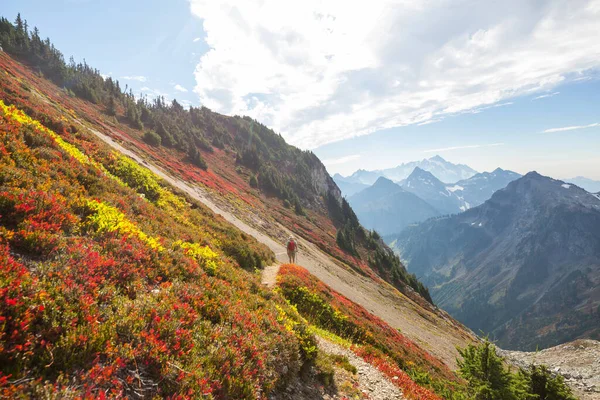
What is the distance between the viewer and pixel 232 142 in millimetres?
148125

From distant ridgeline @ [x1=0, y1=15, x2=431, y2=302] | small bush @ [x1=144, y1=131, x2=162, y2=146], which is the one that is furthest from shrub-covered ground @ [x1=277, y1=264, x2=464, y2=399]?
small bush @ [x1=144, y1=131, x2=162, y2=146]

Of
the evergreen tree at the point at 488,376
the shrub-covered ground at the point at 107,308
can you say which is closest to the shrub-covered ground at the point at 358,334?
the evergreen tree at the point at 488,376

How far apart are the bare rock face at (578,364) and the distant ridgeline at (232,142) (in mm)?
31260

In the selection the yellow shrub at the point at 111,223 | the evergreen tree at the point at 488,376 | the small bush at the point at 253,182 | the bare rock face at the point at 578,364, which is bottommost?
the bare rock face at the point at 578,364

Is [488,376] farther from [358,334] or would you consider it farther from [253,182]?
[253,182]

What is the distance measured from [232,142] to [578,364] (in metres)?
142

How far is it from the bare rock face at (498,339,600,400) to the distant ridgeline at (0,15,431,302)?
31.3 metres

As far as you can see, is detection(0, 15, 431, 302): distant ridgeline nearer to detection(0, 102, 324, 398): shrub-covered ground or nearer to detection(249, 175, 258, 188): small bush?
detection(249, 175, 258, 188): small bush

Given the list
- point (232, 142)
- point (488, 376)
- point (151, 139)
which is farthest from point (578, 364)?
point (232, 142)

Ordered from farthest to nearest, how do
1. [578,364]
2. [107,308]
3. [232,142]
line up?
[232,142], [578,364], [107,308]

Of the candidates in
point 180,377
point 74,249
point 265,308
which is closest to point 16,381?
point 180,377

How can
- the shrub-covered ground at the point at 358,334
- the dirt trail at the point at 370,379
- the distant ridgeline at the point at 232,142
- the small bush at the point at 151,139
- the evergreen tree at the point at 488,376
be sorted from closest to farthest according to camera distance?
the dirt trail at the point at 370,379
the evergreen tree at the point at 488,376
the shrub-covered ground at the point at 358,334
the small bush at the point at 151,139
the distant ridgeline at the point at 232,142

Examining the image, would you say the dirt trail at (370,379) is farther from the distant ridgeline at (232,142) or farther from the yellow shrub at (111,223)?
the distant ridgeline at (232,142)

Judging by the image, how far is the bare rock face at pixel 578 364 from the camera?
28.4m
